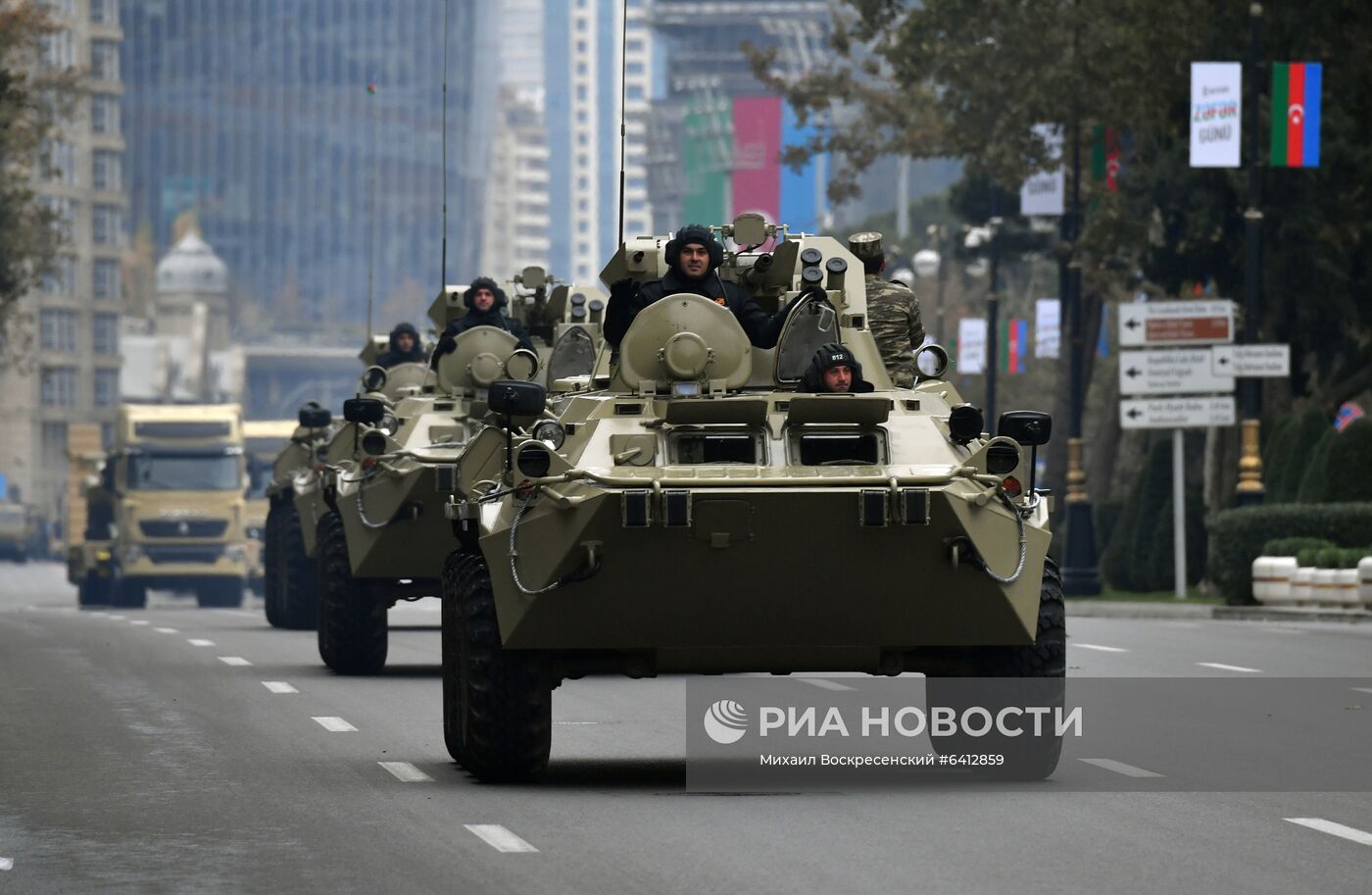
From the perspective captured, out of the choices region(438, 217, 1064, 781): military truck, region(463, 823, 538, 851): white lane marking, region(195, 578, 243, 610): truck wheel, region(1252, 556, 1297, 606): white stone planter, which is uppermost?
region(438, 217, 1064, 781): military truck

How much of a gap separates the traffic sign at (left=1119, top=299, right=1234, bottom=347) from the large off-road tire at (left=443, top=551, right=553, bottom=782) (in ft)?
89.6

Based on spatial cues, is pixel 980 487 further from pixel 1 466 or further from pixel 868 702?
pixel 1 466

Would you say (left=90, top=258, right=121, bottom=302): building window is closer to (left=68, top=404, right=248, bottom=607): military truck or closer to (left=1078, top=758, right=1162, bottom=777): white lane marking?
(left=68, top=404, right=248, bottom=607): military truck

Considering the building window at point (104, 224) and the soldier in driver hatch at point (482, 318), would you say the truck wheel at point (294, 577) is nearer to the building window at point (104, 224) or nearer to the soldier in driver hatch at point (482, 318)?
the soldier in driver hatch at point (482, 318)

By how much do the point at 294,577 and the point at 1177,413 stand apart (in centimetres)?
1371

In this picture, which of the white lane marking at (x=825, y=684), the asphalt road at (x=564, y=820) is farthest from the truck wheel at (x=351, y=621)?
the white lane marking at (x=825, y=684)

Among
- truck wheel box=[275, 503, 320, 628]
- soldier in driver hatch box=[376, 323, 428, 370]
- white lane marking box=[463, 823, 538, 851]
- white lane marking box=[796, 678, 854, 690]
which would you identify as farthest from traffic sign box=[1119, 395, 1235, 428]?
white lane marking box=[463, 823, 538, 851]

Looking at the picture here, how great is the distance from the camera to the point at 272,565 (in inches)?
1276

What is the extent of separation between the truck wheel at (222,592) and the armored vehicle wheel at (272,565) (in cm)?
2035

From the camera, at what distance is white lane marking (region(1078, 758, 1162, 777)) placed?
49.8ft

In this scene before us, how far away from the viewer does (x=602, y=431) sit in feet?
48.3

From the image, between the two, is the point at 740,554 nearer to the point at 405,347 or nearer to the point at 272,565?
the point at 405,347

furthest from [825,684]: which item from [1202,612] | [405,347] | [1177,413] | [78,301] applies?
[78,301]

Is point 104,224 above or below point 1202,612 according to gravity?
above
